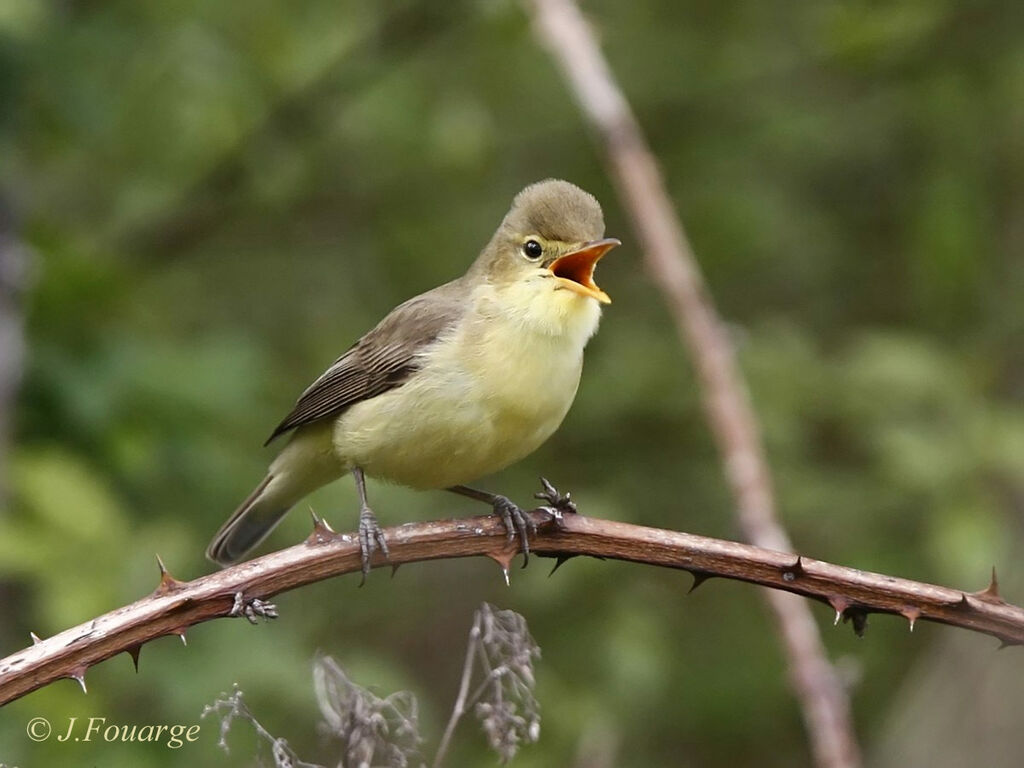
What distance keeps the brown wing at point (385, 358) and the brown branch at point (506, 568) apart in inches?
62.4

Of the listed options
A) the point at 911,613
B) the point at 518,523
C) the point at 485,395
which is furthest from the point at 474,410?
the point at 911,613

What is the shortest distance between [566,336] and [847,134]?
4325 millimetres

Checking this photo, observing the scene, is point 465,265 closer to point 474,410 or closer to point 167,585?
point 474,410

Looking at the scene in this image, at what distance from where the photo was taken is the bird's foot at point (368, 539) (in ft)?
11.4

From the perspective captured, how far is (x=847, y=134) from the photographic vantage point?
328 inches

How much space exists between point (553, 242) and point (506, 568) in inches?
69.8

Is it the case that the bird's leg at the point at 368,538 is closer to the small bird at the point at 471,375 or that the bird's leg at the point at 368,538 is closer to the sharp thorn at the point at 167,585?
the small bird at the point at 471,375

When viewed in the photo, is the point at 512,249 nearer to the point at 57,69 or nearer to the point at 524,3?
the point at 524,3

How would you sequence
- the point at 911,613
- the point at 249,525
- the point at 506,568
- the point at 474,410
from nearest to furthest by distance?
the point at 911,613, the point at 506,568, the point at 474,410, the point at 249,525

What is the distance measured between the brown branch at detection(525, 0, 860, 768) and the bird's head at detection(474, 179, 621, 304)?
0.19 metres

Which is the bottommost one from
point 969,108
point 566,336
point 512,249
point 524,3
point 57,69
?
point 566,336

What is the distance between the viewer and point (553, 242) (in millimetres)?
4859

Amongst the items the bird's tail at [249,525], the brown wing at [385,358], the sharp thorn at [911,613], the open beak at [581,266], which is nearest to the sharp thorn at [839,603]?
the sharp thorn at [911,613]

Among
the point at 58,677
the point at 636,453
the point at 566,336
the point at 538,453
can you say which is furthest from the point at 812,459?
the point at 58,677
